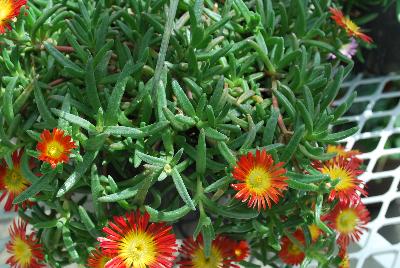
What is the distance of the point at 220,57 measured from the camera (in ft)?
2.39

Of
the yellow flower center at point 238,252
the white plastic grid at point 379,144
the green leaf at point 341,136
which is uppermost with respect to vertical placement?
the white plastic grid at point 379,144

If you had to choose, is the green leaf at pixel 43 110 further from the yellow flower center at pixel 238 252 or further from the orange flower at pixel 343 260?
the orange flower at pixel 343 260

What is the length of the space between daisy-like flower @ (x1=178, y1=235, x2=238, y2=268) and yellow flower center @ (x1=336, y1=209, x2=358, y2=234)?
0.53 ft

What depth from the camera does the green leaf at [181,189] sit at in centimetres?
62

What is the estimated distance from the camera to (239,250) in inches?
29.9

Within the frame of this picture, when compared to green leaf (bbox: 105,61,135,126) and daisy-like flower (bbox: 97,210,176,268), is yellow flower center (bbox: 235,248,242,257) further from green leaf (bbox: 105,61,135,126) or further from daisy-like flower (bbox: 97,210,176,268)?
green leaf (bbox: 105,61,135,126)

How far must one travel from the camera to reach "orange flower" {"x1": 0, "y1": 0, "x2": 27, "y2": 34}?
0.70 m

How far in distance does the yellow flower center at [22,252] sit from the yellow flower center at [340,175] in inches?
16.0

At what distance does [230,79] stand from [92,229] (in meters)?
0.26

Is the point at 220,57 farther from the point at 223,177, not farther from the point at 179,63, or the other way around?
the point at 223,177

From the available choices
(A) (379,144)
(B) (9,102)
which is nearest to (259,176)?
(B) (9,102)

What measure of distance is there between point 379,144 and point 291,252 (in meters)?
0.35

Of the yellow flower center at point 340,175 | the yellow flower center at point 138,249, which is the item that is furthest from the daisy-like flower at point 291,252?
the yellow flower center at point 138,249

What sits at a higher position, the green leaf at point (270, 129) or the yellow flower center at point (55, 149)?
the green leaf at point (270, 129)
